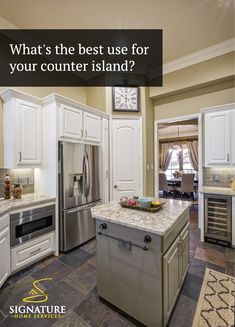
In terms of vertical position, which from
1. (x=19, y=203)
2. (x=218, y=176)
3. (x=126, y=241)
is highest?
(x=218, y=176)

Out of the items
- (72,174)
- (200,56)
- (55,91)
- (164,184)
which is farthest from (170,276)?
(164,184)

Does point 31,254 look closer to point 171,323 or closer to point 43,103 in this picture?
point 171,323

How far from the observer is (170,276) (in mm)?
1460

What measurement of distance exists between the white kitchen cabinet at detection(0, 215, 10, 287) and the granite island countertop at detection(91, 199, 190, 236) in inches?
43.3

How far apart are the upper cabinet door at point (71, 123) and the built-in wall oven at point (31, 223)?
119 cm

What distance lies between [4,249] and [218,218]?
318cm

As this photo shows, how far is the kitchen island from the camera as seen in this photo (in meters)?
1.35

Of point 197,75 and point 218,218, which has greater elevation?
point 197,75

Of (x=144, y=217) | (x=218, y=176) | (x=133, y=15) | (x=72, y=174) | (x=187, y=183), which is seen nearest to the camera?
(x=144, y=217)

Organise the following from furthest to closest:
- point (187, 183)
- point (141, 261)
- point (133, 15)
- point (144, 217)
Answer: point (187, 183), point (133, 15), point (144, 217), point (141, 261)

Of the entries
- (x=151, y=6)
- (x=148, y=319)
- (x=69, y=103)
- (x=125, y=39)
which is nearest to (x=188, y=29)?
(x=151, y=6)

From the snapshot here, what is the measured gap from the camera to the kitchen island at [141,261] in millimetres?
1348
